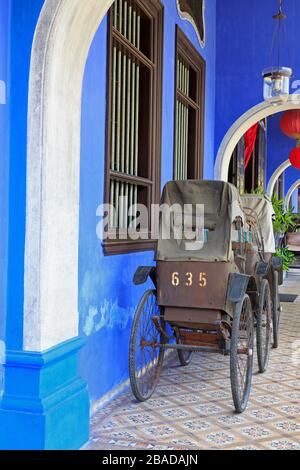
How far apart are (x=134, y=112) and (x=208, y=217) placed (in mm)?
1541

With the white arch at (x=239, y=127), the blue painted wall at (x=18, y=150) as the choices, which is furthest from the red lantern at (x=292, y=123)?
the blue painted wall at (x=18, y=150)

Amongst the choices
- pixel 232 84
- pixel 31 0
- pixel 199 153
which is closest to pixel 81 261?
pixel 31 0

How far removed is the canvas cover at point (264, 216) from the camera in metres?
6.36

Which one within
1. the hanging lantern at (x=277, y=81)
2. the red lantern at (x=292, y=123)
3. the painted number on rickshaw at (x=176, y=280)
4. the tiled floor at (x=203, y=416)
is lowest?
the tiled floor at (x=203, y=416)

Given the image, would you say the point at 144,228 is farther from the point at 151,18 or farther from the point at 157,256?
the point at 151,18

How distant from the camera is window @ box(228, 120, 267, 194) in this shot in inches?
410

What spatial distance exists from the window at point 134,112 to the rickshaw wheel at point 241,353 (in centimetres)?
102

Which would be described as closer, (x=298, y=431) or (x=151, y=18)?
(x=298, y=431)

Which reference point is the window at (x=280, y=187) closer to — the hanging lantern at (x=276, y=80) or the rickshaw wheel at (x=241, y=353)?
the hanging lantern at (x=276, y=80)

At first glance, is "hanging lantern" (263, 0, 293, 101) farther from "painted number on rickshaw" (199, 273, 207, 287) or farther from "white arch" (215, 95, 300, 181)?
"painted number on rickshaw" (199, 273, 207, 287)

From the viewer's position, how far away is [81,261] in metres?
3.53

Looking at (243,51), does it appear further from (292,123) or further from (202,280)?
(202,280)

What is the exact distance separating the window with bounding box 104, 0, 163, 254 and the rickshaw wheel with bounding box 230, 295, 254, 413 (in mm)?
1018

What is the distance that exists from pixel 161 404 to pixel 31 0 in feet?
8.87
